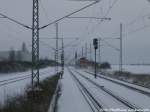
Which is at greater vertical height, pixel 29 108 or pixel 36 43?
pixel 36 43

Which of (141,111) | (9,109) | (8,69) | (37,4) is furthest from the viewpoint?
(8,69)

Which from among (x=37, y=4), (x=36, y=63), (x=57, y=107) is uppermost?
(x=37, y=4)

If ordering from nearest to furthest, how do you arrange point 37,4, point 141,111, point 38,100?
point 141,111 < point 38,100 < point 37,4

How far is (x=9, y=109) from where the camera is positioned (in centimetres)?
1516

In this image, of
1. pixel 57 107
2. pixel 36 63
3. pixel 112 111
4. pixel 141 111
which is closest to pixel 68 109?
pixel 57 107

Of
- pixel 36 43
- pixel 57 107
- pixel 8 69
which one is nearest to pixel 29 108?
pixel 57 107

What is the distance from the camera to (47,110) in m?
17.5

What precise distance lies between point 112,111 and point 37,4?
32.7 feet

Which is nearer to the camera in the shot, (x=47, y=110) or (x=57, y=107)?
(x=47, y=110)

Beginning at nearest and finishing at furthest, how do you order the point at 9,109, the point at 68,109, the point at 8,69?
the point at 9,109
the point at 68,109
the point at 8,69

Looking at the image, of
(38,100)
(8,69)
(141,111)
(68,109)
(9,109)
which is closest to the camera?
(9,109)

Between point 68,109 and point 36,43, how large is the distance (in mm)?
7021

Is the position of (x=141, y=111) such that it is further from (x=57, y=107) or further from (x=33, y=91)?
(x=33, y=91)

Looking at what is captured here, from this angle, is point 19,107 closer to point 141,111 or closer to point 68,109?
point 68,109
